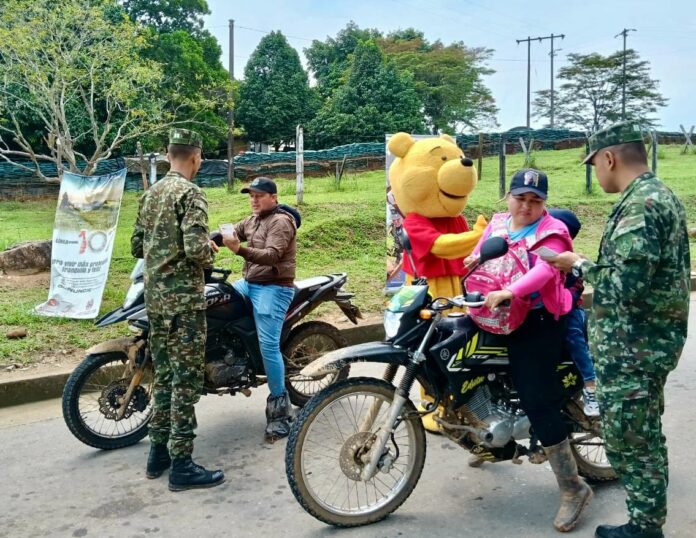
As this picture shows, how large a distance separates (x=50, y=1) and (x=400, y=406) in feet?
30.8

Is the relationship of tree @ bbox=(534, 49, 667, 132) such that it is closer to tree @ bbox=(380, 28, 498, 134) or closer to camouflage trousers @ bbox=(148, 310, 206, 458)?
tree @ bbox=(380, 28, 498, 134)

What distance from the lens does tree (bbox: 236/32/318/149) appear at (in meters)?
34.4

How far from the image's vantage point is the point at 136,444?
13.7ft

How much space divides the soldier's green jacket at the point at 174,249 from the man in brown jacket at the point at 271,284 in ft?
2.24

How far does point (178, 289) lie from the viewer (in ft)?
11.6

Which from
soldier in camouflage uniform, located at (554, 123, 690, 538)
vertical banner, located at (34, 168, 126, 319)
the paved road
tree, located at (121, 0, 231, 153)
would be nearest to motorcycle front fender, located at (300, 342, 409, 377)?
the paved road

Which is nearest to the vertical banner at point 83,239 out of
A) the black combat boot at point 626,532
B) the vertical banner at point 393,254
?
the vertical banner at point 393,254

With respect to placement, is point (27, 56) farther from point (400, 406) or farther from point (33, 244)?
point (400, 406)

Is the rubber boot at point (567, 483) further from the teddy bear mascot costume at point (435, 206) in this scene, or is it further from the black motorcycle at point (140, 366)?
the black motorcycle at point (140, 366)

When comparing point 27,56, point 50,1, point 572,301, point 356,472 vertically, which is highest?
point 50,1

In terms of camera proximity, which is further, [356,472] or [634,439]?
[356,472]

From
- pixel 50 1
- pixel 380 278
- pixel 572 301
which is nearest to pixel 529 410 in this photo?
pixel 572 301

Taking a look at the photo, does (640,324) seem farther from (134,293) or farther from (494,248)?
(134,293)

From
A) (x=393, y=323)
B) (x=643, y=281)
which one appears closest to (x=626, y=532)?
(x=643, y=281)
